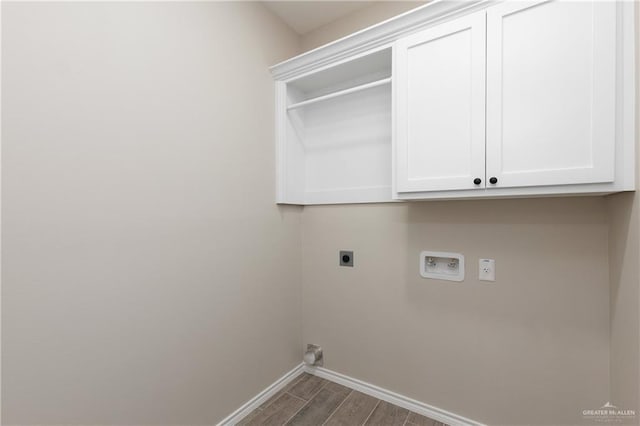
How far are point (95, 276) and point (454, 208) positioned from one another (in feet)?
5.76

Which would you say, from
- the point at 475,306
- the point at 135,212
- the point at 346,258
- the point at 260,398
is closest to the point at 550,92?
the point at 475,306

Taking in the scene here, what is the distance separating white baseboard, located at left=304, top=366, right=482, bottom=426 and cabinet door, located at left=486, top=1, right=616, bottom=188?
1.34 metres

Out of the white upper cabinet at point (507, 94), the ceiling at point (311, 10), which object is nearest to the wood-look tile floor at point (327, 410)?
the white upper cabinet at point (507, 94)

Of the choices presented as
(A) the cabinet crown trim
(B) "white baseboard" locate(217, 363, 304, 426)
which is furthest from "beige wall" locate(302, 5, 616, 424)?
(A) the cabinet crown trim

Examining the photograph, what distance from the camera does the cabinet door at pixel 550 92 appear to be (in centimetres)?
103

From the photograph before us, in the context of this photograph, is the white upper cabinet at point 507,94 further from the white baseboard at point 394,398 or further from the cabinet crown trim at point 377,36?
the white baseboard at point 394,398

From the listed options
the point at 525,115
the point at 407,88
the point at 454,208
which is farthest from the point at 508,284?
the point at 407,88

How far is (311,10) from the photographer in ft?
6.22

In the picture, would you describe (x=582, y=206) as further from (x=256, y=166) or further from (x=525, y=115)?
(x=256, y=166)

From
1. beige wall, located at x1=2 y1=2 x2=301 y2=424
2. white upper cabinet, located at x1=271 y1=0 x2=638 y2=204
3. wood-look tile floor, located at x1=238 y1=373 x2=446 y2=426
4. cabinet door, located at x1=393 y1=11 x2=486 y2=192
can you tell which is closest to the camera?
beige wall, located at x1=2 y1=2 x2=301 y2=424

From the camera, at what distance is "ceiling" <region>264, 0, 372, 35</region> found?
1.83m

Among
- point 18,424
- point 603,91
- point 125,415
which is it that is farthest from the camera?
point 125,415

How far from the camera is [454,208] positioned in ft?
5.17

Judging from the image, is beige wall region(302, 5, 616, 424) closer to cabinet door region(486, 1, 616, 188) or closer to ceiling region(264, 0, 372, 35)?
ceiling region(264, 0, 372, 35)
